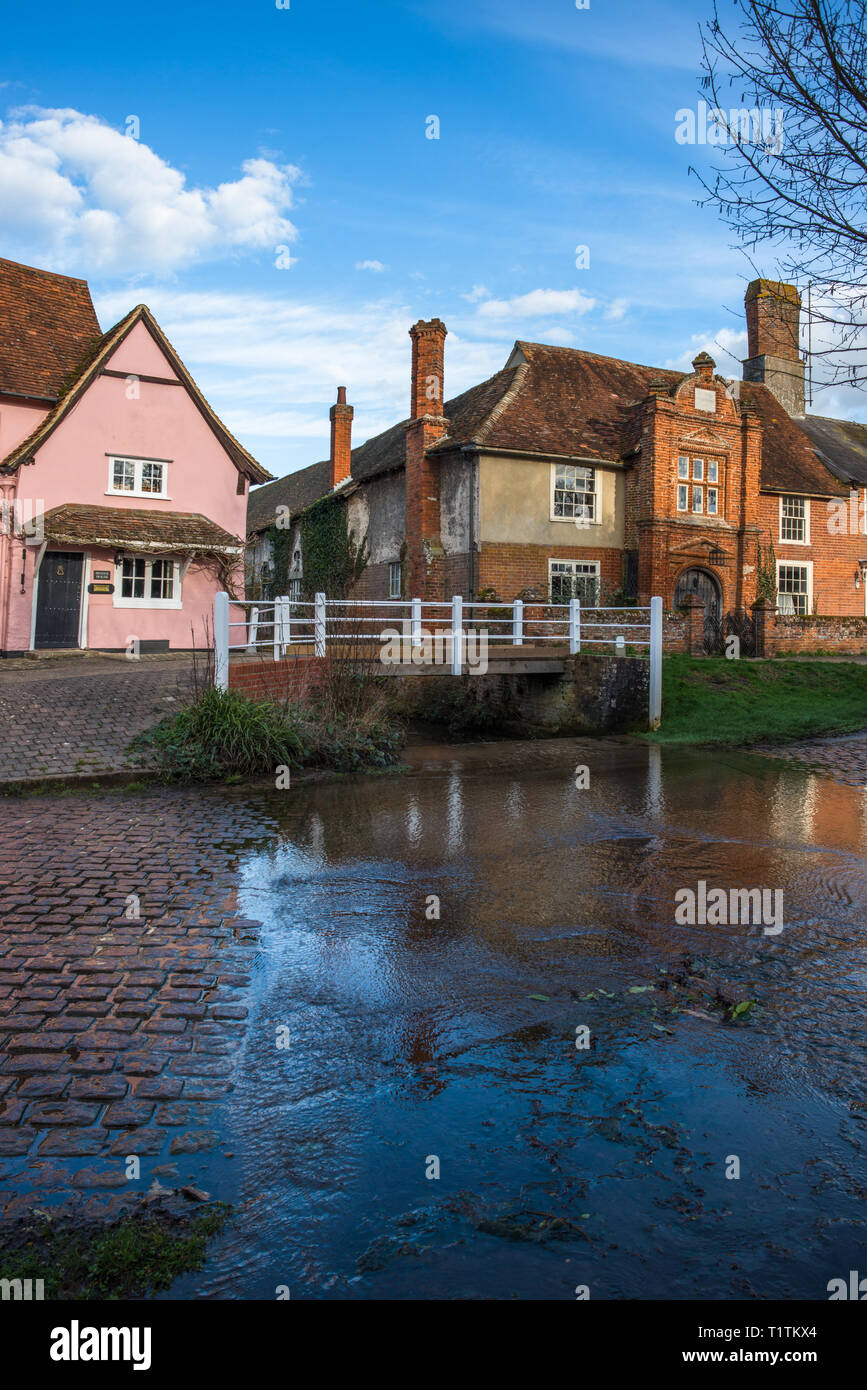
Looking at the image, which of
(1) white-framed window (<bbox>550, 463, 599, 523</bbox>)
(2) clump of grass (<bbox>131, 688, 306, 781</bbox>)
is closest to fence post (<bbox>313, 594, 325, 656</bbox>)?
(2) clump of grass (<bbox>131, 688, 306, 781</bbox>)

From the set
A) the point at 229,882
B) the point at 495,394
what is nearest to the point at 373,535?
the point at 495,394

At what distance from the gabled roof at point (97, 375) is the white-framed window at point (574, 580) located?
8.42 metres

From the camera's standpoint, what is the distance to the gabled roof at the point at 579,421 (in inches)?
985

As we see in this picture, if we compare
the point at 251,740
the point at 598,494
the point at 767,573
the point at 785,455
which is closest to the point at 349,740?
the point at 251,740

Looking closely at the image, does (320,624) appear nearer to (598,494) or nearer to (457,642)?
(457,642)

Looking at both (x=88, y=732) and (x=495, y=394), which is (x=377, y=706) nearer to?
(x=88, y=732)

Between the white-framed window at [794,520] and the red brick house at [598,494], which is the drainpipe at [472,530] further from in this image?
the white-framed window at [794,520]

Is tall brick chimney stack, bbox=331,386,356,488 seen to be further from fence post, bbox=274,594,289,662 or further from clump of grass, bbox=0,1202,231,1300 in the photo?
clump of grass, bbox=0,1202,231,1300

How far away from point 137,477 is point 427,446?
7876 millimetres

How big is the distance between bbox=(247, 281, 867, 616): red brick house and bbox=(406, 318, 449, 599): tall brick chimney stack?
0.04 m

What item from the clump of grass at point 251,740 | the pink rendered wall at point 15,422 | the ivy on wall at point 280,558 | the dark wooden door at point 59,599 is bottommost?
the clump of grass at point 251,740

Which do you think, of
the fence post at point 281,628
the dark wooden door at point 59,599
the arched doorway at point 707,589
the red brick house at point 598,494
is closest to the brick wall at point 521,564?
the red brick house at point 598,494

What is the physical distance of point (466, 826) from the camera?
8.72m
